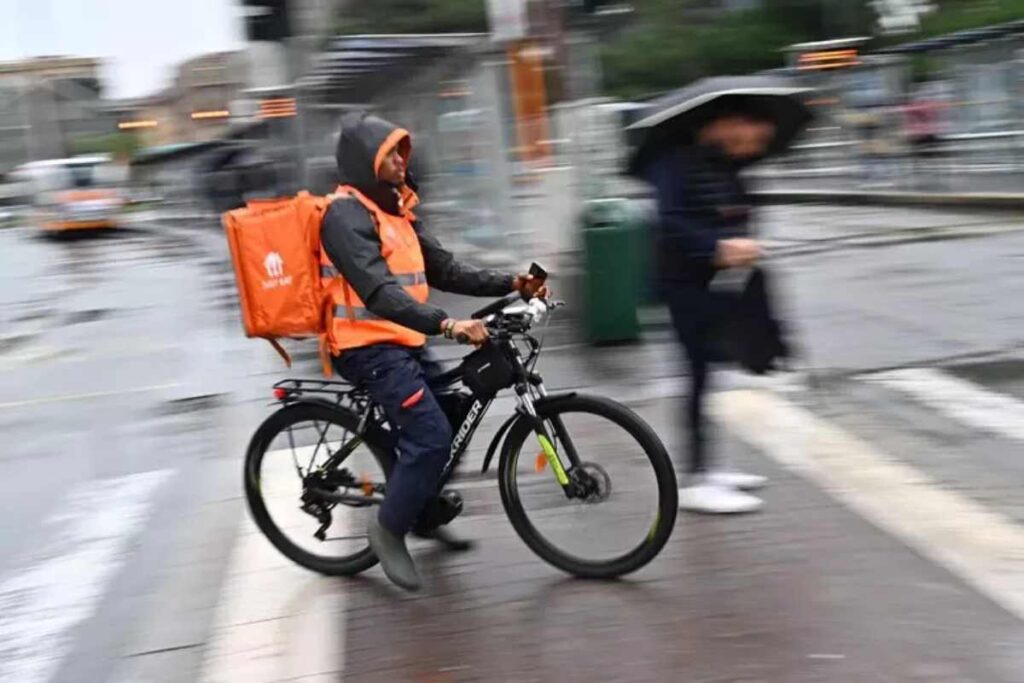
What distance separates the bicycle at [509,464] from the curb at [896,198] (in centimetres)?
839

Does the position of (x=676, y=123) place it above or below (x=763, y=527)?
above

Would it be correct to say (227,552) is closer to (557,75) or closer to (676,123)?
(676,123)

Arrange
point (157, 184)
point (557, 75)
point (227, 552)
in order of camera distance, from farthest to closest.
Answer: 1. point (157, 184)
2. point (557, 75)
3. point (227, 552)

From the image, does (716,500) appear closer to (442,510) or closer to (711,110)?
(442,510)

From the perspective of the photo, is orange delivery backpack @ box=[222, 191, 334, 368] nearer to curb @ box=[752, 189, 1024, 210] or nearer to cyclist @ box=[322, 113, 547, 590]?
cyclist @ box=[322, 113, 547, 590]

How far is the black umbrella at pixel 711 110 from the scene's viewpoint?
17.0 feet

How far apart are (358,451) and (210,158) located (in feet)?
80.7

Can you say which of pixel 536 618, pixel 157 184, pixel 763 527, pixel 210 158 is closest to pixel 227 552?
pixel 536 618

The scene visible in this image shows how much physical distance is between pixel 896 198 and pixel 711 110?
1441 cm

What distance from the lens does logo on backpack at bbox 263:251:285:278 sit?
4598 mm

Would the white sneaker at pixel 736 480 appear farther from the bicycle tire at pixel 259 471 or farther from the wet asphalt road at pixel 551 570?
the bicycle tire at pixel 259 471

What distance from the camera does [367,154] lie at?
4.51 m

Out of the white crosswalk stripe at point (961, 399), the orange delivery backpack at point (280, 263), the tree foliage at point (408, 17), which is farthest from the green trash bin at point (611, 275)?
the tree foliage at point (408, 17)

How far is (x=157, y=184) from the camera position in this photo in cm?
4966
